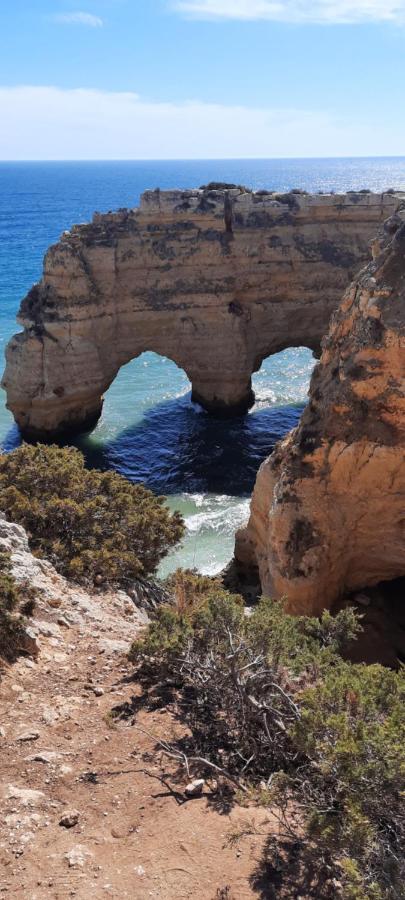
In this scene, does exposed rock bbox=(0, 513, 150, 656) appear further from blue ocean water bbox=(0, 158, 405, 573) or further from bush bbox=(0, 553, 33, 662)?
blue ocean water bbox=(0, 158, 405, 573)

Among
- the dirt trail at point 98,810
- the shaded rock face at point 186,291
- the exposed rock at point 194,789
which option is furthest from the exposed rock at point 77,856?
the shaded rock face at point 186,291

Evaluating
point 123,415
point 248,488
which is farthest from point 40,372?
point 248,488

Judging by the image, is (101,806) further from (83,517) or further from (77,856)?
(83,517)

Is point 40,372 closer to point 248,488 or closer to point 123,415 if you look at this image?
point 123,415

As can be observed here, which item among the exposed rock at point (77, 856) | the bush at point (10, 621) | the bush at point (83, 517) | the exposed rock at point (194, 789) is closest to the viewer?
the exposed rock at point (77, 856)

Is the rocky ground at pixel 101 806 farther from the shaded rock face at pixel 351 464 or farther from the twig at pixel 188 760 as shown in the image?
the shaded rock face at pixel 351 464

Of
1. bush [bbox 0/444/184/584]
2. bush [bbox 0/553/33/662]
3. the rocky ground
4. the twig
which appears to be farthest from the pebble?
bush [bbox 0/444/184/584]
